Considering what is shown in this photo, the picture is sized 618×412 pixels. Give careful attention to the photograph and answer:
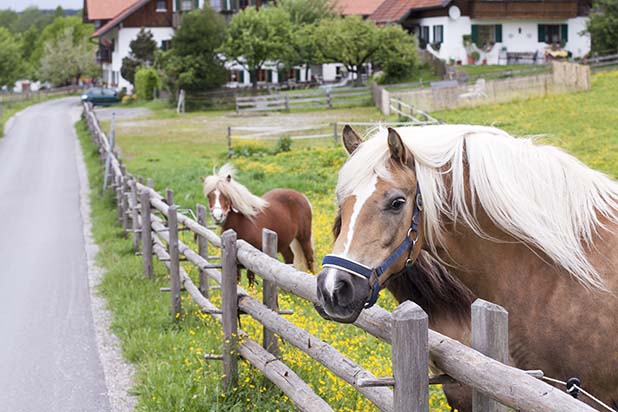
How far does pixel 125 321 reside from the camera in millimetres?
9539

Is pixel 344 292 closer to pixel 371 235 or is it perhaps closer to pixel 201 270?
pixel 371 235

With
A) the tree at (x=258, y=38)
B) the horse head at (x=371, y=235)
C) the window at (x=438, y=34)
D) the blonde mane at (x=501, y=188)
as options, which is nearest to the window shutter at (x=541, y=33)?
the window at (x=438, y=34)

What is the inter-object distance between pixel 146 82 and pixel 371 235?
55560mm

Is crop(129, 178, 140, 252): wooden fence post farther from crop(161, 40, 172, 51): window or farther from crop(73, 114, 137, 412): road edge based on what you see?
crop(161, 40, 172, 51): window

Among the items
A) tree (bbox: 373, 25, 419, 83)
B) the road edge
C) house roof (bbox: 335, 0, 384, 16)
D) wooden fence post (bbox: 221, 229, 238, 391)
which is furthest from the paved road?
house roof (bbox: 335, 0, 384, 16)

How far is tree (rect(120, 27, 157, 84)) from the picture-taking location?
61.5 m

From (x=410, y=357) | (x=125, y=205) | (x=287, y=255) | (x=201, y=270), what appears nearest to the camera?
(x=410, y=357)

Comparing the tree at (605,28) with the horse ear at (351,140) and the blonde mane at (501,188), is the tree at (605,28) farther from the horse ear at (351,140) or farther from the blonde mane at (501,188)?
the horse ear at (351,140)

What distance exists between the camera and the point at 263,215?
1115cm

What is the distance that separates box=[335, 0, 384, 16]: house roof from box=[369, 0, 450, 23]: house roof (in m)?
7.45

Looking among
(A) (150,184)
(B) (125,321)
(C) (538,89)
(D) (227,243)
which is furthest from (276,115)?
(D) (227,243)

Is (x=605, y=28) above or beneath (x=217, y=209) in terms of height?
above

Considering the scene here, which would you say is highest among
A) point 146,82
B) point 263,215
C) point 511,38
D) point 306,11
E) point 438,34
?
point 306,11

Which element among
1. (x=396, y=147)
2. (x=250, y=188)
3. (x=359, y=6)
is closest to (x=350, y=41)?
(x=359, y=6)
